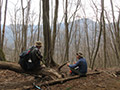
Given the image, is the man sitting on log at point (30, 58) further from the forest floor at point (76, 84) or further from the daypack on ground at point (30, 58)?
the forest floor at point (76, 84)

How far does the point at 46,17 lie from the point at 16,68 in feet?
9.62

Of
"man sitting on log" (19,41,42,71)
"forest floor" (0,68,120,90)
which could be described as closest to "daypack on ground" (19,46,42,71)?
"man sitting on log" (19,41,42,71)

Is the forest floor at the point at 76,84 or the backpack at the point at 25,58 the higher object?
the backpack at the point at 25,58

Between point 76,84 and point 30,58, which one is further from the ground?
point 30,58

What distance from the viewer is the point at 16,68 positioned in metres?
3.82

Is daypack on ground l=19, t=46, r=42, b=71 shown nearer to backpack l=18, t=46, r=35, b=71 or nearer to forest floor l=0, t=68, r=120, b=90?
backpack l=18, t=46, r=35, b=71

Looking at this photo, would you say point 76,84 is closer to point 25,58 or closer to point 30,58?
point 30,58

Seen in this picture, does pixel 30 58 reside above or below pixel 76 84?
above

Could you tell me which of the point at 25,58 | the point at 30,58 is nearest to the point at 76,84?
the point at 30,58

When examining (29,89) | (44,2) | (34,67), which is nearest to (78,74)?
(34,67)

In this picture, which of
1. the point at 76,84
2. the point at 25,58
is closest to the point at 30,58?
the point at 25,58

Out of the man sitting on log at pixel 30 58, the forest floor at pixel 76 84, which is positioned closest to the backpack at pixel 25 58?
the man sitting on log at pixel 30 58

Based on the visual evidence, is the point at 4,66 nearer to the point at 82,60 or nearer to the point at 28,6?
the point at 82,60

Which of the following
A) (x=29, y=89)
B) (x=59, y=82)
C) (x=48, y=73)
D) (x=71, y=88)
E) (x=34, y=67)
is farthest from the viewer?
(x=48, y=73)
